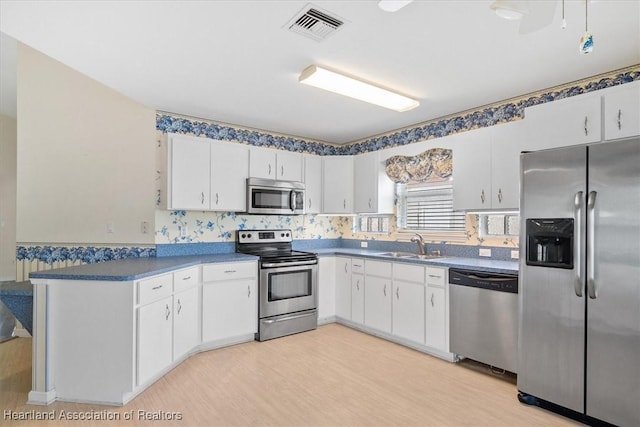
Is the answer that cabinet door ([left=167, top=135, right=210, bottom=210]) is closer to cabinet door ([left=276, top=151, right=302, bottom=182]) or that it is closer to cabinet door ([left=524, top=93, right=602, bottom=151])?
cabinet door ([left=276, top=151, right=302, bottom=182])

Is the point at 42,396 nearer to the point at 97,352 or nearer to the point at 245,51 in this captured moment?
the point at 97,352

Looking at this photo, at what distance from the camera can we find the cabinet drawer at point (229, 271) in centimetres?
349

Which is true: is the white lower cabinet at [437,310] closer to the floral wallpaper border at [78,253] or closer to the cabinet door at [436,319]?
the cabinet door at [436,319]

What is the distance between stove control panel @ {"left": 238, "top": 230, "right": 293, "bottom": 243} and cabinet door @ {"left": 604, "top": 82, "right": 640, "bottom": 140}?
338 centimetres

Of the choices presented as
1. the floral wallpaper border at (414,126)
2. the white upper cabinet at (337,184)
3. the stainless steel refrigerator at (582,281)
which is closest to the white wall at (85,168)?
the floral wallpaper border at (414,126)

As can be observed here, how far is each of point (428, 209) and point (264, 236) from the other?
2.06 metres

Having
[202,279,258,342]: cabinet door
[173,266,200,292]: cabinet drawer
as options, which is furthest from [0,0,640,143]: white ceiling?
[202,279,258,342]: cabinet door

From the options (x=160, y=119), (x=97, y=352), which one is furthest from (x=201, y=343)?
(x=160, y=119)

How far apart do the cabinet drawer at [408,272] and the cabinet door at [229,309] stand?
1.54 m

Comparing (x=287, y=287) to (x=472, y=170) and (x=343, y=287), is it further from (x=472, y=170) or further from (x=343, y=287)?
(x=472, y=170)

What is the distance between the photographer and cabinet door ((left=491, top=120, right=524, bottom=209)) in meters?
3.06

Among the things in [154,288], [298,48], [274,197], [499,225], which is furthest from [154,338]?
[499,225]

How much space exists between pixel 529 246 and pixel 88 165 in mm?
4238

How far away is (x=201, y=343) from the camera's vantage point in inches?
135
